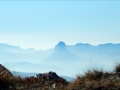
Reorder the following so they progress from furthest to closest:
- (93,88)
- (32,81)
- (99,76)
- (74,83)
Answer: (32,81)
(99,76)
(74,83)
(93,88)

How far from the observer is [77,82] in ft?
40.7

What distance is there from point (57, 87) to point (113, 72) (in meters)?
2.41

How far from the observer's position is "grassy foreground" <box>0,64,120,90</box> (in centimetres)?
1160

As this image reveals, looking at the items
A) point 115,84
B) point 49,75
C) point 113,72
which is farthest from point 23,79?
point 115,84

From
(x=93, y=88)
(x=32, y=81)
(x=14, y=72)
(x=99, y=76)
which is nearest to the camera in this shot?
(x=93, y=88)

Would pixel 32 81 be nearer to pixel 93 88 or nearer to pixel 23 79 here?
pixel 23 79

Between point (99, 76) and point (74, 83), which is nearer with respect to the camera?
point (74, 83)

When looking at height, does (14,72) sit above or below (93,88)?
above

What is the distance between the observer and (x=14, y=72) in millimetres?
16297

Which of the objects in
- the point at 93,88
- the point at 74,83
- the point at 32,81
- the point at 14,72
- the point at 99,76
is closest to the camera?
the point at 93,88

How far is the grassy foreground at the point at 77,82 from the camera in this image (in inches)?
457

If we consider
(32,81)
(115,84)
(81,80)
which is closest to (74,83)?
(81,80)

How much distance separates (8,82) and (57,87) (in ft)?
7.60

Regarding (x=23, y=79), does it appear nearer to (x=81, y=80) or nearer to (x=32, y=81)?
(x=32, y=81)
